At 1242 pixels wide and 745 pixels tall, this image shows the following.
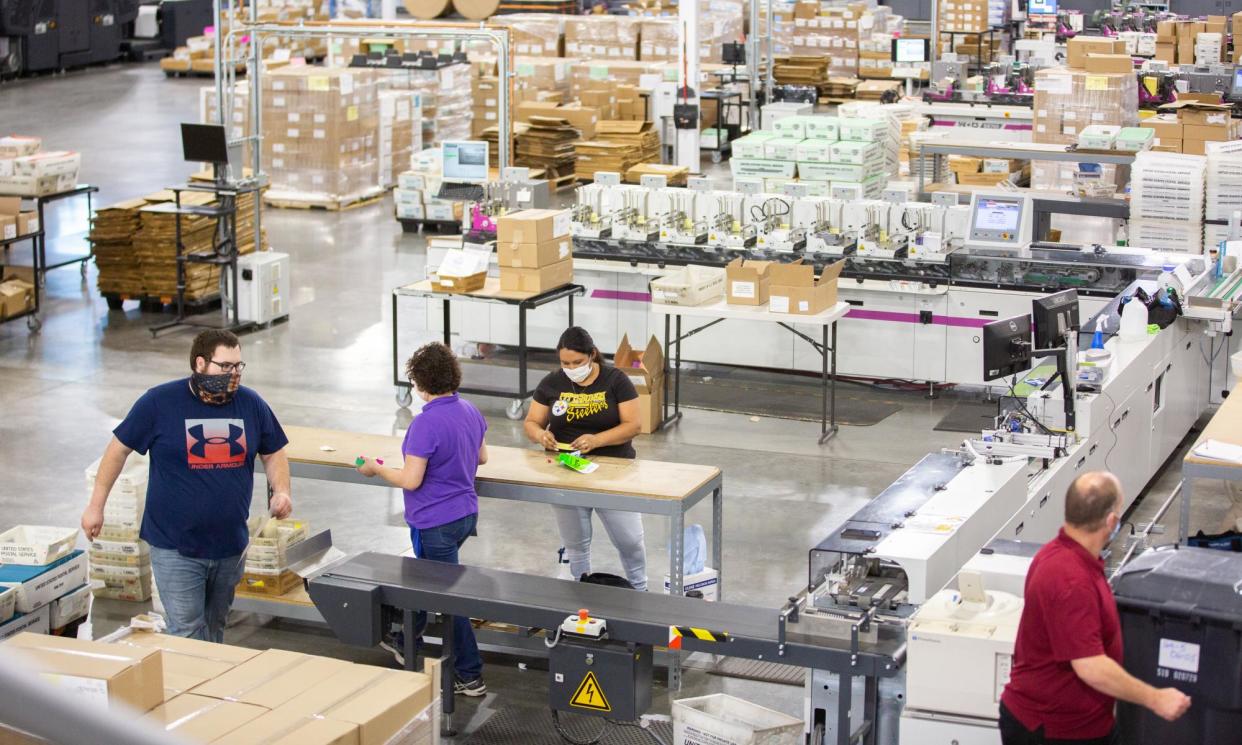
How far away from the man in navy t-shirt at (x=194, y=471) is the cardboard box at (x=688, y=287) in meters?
4.82

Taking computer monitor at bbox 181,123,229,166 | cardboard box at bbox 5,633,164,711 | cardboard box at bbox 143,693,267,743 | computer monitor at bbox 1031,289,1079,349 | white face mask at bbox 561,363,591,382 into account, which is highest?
computer monitor at bbox 181,123,229,166

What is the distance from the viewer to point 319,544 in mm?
7703

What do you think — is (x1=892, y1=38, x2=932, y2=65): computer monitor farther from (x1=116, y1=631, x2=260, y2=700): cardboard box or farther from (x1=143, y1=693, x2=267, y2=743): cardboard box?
(x1=143, y1=693, x2=267, y2=743): cardboard box

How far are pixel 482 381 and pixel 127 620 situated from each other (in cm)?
426

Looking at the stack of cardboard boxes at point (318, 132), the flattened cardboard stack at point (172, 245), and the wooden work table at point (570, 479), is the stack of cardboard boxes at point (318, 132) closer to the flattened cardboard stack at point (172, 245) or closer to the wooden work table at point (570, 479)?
the flattened cardboard stack at point (172, 245)

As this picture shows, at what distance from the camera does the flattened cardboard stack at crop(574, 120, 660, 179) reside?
20062 mm

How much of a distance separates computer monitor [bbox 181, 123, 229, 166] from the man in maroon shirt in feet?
31.7

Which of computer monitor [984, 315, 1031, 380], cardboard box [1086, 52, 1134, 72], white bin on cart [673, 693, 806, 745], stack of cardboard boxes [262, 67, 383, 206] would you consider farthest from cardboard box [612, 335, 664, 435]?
cardboard box [1086, 52, 1134, 72]

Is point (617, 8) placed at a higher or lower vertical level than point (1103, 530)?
higher

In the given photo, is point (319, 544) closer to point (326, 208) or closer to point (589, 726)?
point (589, 726)

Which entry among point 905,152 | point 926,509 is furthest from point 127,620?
point 905,152

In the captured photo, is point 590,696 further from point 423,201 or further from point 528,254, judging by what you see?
point 423,201

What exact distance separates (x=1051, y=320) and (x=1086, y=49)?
1175 cm

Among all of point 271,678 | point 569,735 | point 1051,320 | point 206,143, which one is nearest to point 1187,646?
point 569,735
